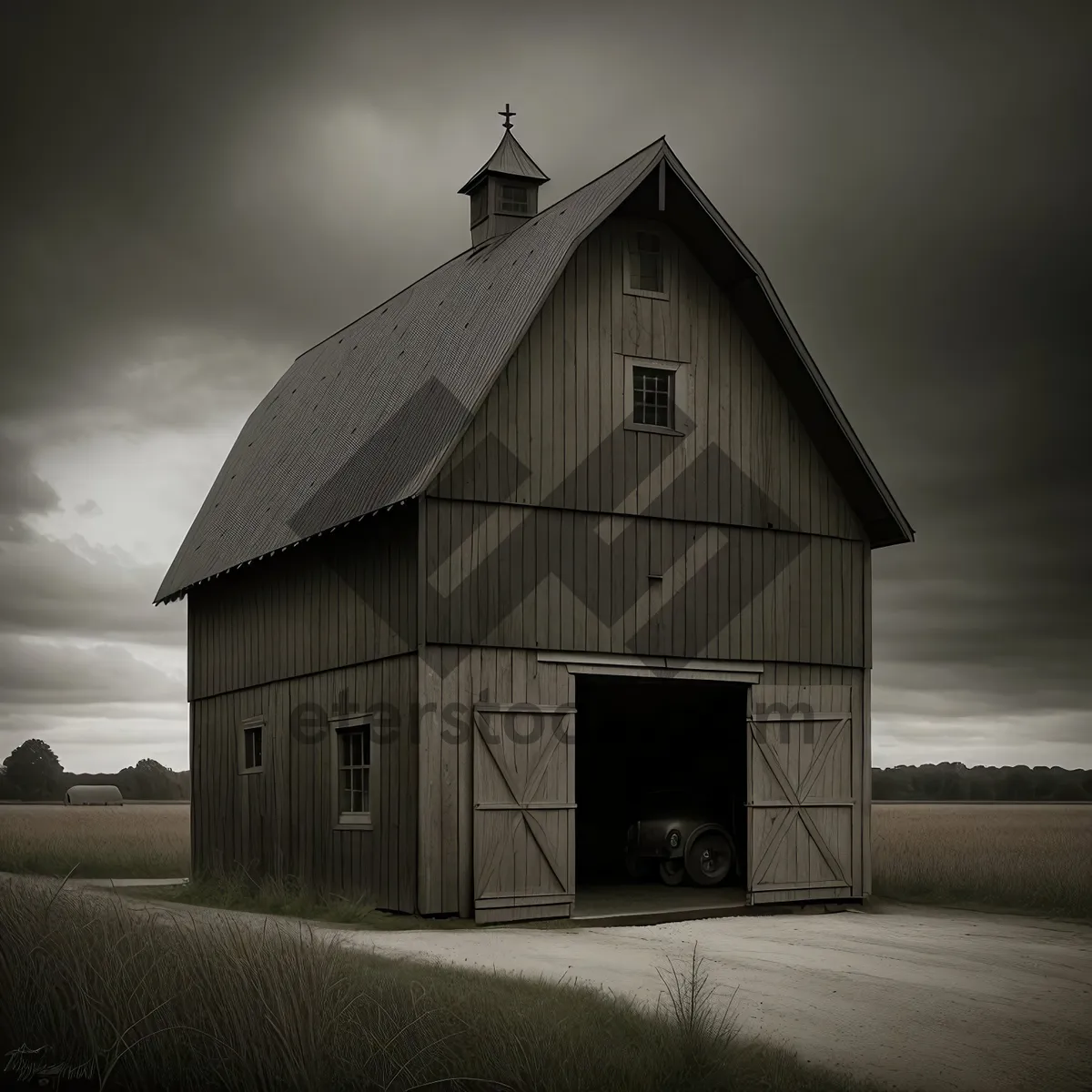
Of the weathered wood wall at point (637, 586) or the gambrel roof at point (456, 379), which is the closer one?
the weathered wood wall at point (637, 586)

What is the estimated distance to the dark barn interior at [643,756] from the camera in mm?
22891

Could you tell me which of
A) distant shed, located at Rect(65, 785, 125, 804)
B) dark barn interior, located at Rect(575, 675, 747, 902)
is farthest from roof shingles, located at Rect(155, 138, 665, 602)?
distant shed, located at Rect(65, 785, 125, 804)

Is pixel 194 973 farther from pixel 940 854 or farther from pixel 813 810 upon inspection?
pixel 940 854

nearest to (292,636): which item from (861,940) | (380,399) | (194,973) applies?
(380,399)

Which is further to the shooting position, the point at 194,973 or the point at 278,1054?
the point at 194,973

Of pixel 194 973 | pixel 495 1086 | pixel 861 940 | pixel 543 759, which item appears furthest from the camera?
pixel 543 759

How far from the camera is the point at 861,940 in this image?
16.5 metres

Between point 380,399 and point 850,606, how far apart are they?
23.3 ft

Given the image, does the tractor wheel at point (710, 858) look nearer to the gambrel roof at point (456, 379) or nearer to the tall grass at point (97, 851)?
the gambrel roof at point (456, 379)

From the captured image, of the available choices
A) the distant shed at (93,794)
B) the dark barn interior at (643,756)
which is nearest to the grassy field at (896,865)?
the dark barn interior at (643,756)

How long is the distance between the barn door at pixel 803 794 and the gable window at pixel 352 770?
488 centimetres

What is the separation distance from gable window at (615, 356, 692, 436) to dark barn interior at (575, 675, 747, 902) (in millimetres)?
3547

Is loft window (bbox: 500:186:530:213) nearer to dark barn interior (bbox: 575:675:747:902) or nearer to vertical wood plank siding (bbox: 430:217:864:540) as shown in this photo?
vertical wood plank siding (bbox: 430:217:864:540)

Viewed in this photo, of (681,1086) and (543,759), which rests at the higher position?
(543,759)
